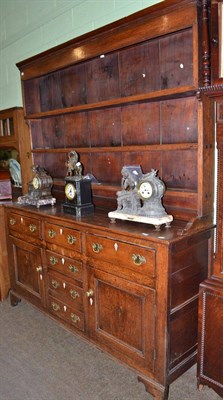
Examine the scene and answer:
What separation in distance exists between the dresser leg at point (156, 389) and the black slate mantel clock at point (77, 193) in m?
1.16

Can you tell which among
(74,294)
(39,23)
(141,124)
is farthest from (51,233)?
(39,23)

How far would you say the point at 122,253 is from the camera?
200 centimetres

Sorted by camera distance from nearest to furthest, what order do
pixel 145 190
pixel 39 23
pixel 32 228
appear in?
pixel 145 190, pixel 32 228, pixel 39 23

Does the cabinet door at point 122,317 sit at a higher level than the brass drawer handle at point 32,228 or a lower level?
lower

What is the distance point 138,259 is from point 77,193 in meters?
0.81

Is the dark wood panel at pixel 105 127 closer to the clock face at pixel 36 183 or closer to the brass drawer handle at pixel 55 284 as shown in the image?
the clock face at pixel 36 183

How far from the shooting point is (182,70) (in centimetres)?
212

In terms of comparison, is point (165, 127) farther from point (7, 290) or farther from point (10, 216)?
point (7, 290)

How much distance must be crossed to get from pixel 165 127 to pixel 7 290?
2228mm

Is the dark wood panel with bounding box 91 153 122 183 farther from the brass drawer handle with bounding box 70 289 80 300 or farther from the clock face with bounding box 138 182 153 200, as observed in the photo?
the brass drawer handle with bounding box 70 289 80 300

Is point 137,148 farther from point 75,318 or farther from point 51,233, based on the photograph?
point 75,318

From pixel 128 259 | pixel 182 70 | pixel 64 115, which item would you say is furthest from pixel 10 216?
pixel 182 70

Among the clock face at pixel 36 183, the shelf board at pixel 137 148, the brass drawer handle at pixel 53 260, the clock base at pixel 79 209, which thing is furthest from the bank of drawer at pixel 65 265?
the shelf board at pixel 137 148

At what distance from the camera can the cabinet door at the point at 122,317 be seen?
1941 mm
